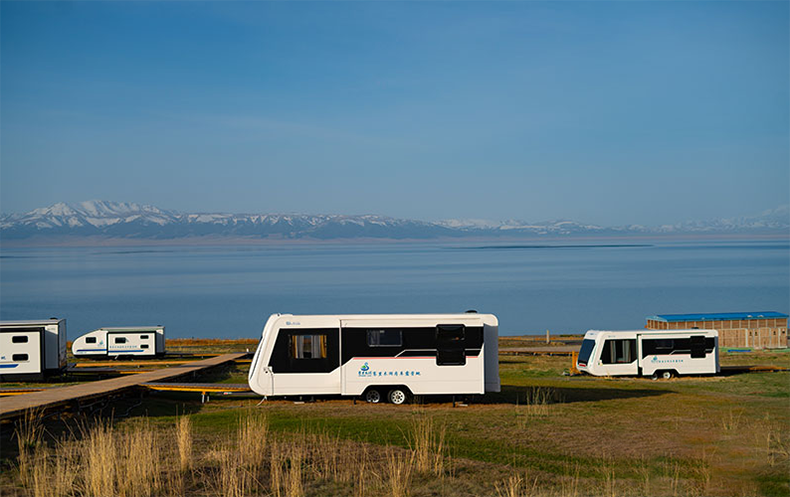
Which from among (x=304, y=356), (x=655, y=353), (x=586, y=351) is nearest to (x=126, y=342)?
(x=586, y=351)

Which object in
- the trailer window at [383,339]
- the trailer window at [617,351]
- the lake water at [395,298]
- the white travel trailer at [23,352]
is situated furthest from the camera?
the lake water at [395,298]

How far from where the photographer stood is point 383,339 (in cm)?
1872

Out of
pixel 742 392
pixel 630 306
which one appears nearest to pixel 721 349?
pixel 742 392

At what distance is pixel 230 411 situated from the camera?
18.1 metres

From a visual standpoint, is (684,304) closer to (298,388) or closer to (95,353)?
(95,353)

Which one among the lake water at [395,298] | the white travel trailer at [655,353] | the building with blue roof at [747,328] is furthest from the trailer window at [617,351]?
the lake water at [395,298]

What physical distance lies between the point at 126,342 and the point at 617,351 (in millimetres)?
27613

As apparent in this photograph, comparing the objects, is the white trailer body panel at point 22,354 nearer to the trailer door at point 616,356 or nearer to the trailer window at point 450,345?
the trailer window at point 450,345

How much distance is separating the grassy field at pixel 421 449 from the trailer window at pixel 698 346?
6.05m

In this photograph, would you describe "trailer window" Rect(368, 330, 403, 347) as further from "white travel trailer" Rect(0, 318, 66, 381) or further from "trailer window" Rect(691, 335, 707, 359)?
"white travel trailer" Rect(0, 318, 66, 381)

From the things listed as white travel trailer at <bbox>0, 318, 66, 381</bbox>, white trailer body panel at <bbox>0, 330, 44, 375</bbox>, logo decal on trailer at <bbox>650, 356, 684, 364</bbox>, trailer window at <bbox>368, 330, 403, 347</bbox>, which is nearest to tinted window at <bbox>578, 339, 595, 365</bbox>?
logo decal on trailer at <bbox>650, 356, 684, 364</bbox>

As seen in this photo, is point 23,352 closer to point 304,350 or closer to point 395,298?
point 304,350

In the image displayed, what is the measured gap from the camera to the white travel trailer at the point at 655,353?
2709 cm

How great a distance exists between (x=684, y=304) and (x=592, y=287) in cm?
3407
